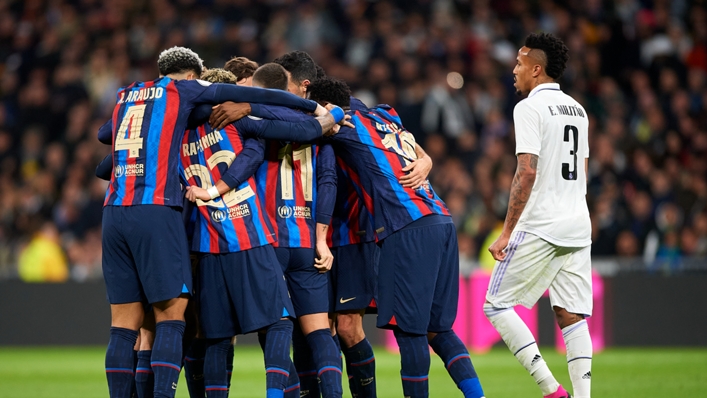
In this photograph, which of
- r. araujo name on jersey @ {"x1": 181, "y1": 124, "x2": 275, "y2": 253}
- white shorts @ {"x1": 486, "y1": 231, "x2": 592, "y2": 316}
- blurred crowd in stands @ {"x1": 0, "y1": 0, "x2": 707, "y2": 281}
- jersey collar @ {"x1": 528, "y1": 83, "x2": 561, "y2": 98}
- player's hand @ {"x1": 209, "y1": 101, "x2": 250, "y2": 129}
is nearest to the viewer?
r. araujo name on jersey @ {"x1": 181, "y1": 124, "x2": 275, "y2": 253}

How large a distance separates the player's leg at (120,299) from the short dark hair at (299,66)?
Answer: 59.3 inches

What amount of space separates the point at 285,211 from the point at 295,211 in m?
0.07

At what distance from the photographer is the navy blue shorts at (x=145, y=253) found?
5461 mm

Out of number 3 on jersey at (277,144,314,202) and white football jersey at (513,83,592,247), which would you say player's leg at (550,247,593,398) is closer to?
white football jersey at (513,83,592,247)

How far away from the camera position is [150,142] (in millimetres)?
5539

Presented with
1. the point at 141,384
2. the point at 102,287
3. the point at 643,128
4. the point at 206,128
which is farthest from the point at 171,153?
the point at 643,128

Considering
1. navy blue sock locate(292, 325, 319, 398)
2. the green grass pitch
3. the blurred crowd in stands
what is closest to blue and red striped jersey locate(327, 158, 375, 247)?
navy blue sock locate(292, 325, 319, 398)

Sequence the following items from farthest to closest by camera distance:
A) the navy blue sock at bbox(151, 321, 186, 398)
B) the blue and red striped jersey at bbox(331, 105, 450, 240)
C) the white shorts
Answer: the white shorts < the blue and red striped jersey at bbox(331, 105, 450, 240) < the navy blue sock at bbox(151, 321, 186, 398)

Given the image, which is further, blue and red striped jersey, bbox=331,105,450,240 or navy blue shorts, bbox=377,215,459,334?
blue and red striped jersey, bbox=331,105,450,240

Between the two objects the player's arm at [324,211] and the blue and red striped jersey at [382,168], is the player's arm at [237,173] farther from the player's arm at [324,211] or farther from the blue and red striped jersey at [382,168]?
the blue and red striped jersey at [382,168]

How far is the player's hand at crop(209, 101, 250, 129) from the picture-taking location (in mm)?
5742

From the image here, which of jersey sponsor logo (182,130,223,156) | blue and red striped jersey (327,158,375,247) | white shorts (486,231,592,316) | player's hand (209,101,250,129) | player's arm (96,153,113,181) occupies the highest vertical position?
player's hand (209,101,250,129)

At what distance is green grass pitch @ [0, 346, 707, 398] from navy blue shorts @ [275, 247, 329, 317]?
2.58 m

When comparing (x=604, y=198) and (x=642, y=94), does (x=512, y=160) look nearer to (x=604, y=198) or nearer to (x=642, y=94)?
(x=604, y=198)
